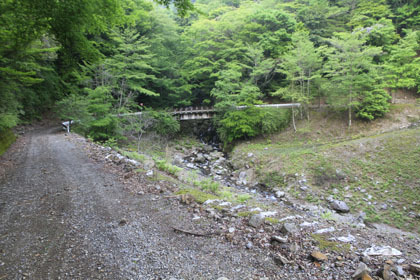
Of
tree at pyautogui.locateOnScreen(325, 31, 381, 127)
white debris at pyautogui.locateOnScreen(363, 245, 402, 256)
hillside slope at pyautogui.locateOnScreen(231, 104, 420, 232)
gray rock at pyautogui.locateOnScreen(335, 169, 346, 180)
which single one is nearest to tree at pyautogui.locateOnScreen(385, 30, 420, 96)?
tree at pyautogui.locateOnScreen(325, 31, 381, 127)

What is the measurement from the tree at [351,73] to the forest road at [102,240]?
1592 centimetres

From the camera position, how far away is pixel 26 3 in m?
3.12

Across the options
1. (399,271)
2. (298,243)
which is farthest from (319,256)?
(399,271)

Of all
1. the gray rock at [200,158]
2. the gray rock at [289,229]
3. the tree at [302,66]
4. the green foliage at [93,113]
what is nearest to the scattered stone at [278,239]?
the gray rock at [289,229]

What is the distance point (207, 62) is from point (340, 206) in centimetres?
1712

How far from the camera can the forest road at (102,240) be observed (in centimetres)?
210

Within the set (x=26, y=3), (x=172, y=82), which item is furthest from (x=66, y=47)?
(x=172, y=82)

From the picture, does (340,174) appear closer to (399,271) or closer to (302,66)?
(399,271)

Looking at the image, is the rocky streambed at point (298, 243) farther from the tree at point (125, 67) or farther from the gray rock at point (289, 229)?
the tree at point (125, 67)

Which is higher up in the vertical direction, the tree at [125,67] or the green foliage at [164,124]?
the tree at [125,67]

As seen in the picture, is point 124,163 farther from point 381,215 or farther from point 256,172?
point 381,215

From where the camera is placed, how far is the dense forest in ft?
13.7

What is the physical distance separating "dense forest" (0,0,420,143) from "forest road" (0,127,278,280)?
313cm

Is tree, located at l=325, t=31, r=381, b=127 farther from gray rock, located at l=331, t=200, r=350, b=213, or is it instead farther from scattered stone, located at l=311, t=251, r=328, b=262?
scattered stone, located at l=311, t=251, r=328, b=262
